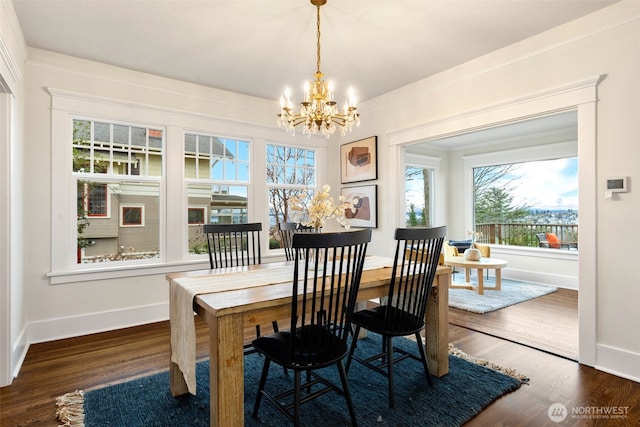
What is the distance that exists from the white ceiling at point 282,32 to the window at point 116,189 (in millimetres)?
726

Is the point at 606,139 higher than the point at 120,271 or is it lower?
higher

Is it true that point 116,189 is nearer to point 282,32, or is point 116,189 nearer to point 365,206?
point 282,32

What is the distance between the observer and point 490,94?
3352mm

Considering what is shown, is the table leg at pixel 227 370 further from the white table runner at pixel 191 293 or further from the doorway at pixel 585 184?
the doorway at pixel 585 184

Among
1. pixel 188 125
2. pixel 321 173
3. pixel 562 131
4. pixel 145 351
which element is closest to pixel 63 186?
pixel 188 125

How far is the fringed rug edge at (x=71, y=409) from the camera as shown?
198 centimetres

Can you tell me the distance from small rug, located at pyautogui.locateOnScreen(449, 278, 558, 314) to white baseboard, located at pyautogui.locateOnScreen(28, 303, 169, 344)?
3.54m

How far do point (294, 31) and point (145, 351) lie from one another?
3001mm

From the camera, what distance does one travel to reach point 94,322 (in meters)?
3.46

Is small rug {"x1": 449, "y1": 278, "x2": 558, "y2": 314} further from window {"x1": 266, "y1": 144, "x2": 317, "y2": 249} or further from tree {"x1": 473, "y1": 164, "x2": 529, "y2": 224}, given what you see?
window {"x1": 266, "y1": 144, "x2": 317, "y2": 249}

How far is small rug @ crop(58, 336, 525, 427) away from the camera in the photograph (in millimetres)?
2000

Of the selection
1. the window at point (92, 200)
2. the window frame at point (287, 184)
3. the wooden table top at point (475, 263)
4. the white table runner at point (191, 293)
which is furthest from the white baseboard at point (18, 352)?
the wooden table top at point (475, 263)

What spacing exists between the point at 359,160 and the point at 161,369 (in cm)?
337

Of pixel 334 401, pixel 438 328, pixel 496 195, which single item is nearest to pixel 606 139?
pixel 438 328
